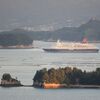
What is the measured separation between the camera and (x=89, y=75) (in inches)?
1374

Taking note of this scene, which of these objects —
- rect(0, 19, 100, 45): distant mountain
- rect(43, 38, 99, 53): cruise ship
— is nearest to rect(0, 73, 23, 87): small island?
rect(43, 38, 99, 53): cruise ship

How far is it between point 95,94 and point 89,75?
3754 millimetres

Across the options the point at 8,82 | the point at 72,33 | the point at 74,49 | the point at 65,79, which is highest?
the point at 72,33

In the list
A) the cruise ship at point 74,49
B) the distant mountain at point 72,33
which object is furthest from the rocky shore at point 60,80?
the distant mountain at point 72,33

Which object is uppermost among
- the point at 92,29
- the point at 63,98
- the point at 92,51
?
the point at 92,29

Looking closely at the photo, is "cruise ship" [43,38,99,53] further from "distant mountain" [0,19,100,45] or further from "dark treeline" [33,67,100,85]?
"dark treeline" [33,67,100,85]

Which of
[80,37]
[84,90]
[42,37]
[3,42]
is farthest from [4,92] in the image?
[42,37]

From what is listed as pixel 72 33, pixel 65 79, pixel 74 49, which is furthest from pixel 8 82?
pixel 72 33

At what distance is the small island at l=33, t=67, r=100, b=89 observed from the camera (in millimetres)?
34375

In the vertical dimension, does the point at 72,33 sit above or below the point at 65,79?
above

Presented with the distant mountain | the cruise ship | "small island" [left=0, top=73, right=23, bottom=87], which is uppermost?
the distant mountain

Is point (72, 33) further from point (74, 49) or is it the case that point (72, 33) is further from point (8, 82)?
point (8, 82)

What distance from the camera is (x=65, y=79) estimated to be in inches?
1372

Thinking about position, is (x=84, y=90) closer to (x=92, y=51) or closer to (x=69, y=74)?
(x=69, y=74)
